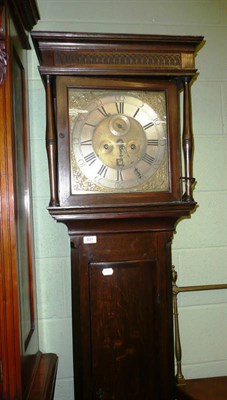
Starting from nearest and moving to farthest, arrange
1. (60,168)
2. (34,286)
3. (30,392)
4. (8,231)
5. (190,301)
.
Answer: (8,231), (30,392), (60,168), (34,286), (190,301)

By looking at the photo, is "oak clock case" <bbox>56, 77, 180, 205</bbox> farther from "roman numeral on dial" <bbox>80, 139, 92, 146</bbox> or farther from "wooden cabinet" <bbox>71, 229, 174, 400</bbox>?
"wooden cabinet" <bbox>71, 229, 174, 400</bbox>

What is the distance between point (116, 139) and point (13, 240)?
1.69 feet

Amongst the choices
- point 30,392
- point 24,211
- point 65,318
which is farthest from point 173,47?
point 30,392

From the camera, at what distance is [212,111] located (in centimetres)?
152

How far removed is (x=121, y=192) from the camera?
→ 124 cm

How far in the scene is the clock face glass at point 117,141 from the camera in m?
1.22

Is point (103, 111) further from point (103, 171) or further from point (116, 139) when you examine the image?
point (103, 171)

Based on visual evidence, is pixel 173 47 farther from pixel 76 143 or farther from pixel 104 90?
pixel 76 143

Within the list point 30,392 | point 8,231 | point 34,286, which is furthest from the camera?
point 34,286

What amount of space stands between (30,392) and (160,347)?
1.58ft

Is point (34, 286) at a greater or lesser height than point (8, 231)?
A: lesser

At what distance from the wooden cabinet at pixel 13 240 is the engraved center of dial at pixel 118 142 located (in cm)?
28

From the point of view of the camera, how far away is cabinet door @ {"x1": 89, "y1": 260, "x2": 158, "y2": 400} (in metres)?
1.25

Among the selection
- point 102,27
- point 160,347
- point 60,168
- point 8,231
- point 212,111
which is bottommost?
point 160,347
